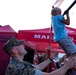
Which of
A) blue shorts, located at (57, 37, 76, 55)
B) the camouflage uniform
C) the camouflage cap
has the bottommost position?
blue shorts, located at (57, 37, 76, 55)

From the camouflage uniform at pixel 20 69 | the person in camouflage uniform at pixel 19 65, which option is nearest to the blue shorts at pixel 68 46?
the person in camouflage uniform at pixel 19 65

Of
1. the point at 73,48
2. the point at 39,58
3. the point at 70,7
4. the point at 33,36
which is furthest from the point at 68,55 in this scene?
the point at 33,36

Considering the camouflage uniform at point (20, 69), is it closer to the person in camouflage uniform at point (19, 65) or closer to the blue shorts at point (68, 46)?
the person in camouflage uniform at point (19, 65)

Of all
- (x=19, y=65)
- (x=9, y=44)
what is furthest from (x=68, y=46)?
(x=19, y=65)

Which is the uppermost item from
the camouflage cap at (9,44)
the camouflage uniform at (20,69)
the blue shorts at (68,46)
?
the camouflage cap at (9,44)

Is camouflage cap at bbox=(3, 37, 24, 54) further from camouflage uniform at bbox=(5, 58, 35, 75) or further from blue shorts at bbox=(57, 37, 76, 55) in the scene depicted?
blue shorts at bbox=(57, 37, 76, 55)

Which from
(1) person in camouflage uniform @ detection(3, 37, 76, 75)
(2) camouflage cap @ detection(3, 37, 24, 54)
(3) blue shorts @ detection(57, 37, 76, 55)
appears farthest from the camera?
(3) blue shorts @ detection(57, 37, 76, 55)

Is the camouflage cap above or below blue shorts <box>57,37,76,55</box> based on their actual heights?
above

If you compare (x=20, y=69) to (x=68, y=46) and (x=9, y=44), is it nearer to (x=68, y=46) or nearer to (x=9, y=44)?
(x=9, y=44)

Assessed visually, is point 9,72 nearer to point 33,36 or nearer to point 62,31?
point 62,31

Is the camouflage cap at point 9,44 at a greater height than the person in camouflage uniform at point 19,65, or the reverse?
the camouflage cap at point 9,44

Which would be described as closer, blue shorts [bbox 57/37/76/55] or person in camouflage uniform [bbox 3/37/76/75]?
person in camouflage uniform [bbox 3/37/76/75]

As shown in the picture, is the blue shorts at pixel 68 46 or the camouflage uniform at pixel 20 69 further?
the blue shorts at pixel 68 46

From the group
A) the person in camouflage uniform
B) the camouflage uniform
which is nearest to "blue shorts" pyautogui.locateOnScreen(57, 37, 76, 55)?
the person in camouflage uniform
